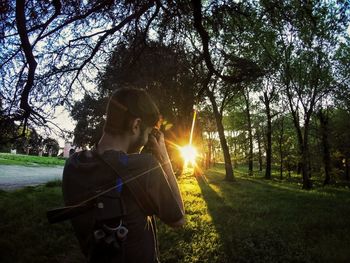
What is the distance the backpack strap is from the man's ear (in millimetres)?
205

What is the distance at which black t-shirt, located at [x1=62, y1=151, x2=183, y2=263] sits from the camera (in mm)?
1723

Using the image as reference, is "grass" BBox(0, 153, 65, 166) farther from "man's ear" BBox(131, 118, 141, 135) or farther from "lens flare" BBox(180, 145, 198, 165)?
"man's ear" BBox(131, 118, 141, 135)

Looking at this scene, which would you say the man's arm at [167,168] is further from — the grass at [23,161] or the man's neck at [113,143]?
the grass at [23,161]

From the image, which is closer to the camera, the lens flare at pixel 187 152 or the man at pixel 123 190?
the man at pixel 123 190

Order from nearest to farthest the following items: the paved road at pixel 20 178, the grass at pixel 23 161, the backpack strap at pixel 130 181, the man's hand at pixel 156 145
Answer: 1. the backpack strap at pixel 130 181
2. the man's hand at pixel 156 145
3. the paved road at pixel 20 178
4. the grass at pixel 23 161

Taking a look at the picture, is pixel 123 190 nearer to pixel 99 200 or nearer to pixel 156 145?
pixel 99 200

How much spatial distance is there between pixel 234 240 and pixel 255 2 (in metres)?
6.24

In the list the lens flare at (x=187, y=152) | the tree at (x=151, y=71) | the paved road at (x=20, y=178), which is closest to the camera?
the tree at (x=151, y=71)

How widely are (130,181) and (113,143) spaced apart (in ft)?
0.95

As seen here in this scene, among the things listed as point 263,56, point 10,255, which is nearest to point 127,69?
point 10,255

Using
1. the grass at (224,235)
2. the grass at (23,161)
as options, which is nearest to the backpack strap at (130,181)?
the grass at (224,235)

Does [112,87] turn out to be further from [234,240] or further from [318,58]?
[318,58]

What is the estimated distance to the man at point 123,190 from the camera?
1.63 metres

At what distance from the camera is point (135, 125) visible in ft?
6.24
